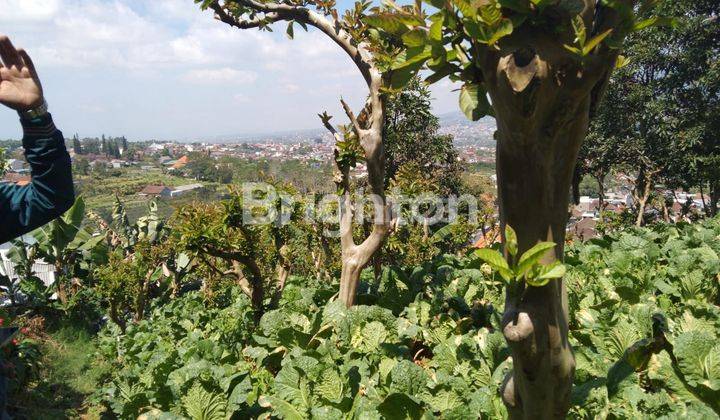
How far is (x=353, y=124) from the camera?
422 centimetres

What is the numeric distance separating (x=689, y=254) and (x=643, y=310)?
5.90 feet

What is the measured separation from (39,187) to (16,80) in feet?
1.22

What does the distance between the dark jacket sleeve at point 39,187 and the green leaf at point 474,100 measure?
1419 mm

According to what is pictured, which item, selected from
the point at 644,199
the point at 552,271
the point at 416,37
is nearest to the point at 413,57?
the point at 416,37

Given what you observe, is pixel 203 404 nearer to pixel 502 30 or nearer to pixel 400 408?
pixel 400 408

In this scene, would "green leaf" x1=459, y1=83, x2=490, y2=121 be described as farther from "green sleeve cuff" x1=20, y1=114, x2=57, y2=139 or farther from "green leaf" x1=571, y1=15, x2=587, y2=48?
"green sleeve cuff" x1=20, y1=114, x2=57, y2=139

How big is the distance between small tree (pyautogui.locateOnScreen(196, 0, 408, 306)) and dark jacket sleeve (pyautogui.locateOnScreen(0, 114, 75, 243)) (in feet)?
8.96

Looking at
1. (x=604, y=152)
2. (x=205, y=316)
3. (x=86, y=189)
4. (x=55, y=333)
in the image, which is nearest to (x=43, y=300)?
(x=55, y=333)

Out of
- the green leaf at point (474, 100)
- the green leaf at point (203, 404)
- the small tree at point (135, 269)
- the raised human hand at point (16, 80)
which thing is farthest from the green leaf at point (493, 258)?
the small tree at point (135, 269)

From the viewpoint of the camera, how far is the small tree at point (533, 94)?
3.70 ft

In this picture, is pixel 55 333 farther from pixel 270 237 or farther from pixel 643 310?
pixel 643 310

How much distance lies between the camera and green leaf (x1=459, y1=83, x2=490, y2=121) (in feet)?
4.43

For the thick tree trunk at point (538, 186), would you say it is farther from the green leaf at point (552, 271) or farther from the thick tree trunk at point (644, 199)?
the thick tree trunk at point (644, 199)

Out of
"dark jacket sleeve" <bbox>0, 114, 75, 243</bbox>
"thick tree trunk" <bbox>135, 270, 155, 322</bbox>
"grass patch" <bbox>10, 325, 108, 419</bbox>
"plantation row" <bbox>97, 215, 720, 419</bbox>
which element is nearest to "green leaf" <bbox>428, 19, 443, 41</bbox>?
"dark jacket sleeve" <bbox>0, 114, 75, 243</bbox>
